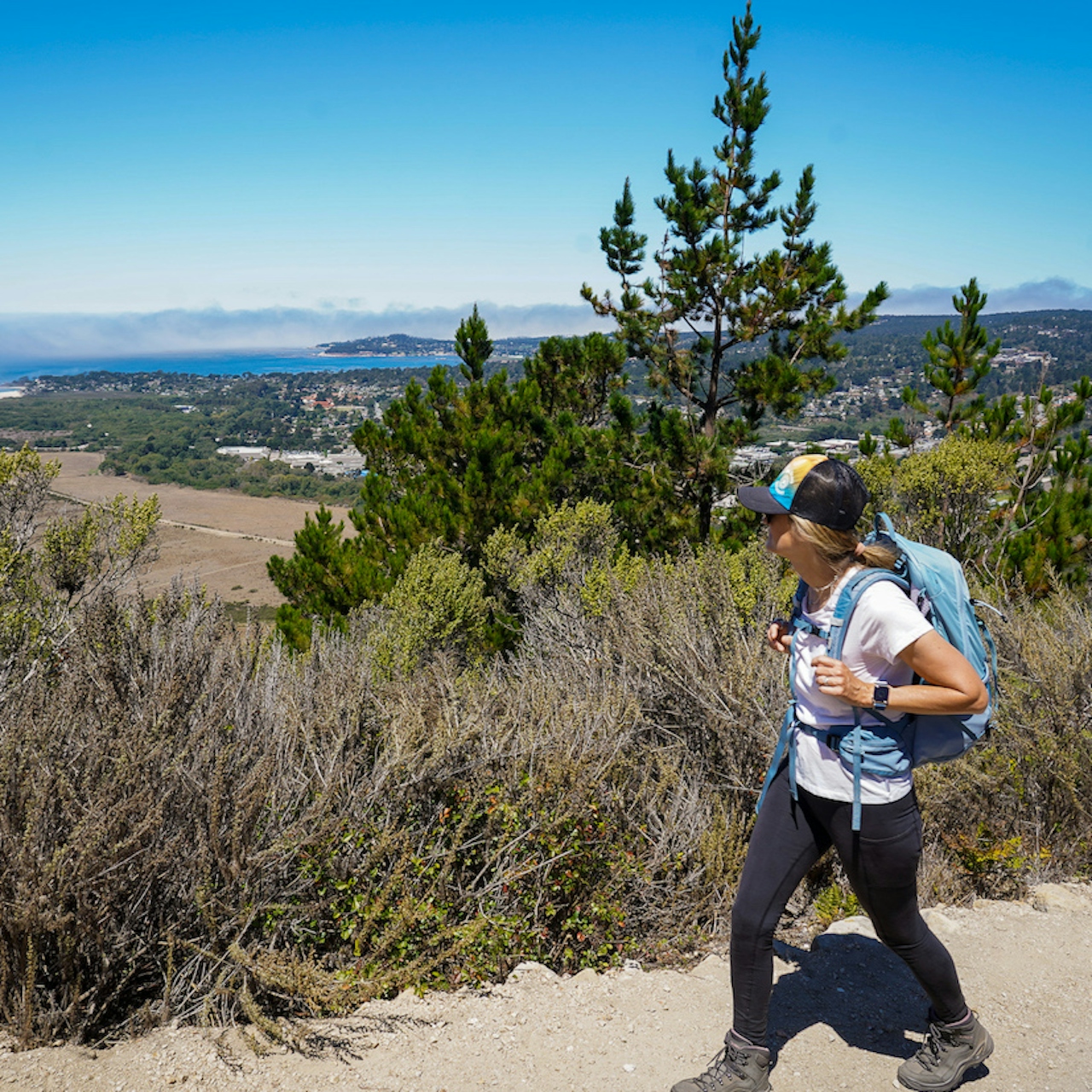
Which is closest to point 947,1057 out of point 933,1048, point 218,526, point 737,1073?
point 933,1048

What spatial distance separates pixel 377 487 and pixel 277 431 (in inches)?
2646

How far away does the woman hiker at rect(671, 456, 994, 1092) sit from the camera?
1.86m

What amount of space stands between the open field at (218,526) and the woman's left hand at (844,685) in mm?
28489

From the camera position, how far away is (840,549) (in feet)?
6.59

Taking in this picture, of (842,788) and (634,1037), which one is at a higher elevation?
(842,788)

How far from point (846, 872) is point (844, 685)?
54cm

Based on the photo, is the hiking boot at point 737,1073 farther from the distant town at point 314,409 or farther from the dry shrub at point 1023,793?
the distant town at point 314,409

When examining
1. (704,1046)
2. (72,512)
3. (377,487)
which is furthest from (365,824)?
(377,487)

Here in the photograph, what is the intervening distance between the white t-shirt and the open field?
28.3 m

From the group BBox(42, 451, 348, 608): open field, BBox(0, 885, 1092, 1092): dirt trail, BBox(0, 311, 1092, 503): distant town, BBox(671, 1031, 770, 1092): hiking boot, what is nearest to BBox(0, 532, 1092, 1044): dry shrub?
BBox(0, 885, 1092, 1092): dirt trail

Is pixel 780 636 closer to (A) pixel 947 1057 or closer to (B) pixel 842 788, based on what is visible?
(B) pixel 842 788

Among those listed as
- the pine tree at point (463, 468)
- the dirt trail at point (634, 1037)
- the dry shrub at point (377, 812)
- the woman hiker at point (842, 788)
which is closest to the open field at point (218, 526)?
the pine tree at point (463, 468)

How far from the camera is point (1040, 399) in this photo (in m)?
10.7

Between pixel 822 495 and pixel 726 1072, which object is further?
pixel 726 1072
